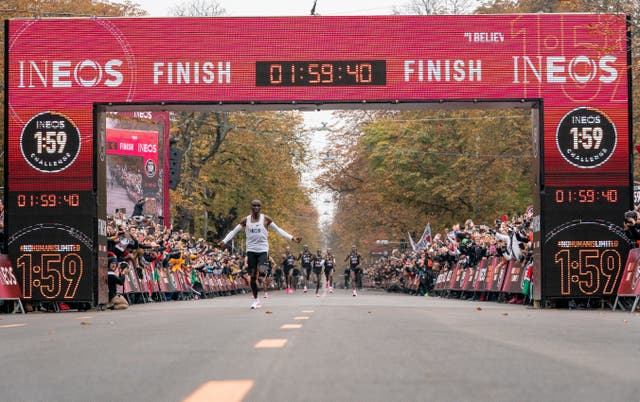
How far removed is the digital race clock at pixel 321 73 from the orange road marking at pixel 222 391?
1720 cm

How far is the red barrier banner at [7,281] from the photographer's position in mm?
22267

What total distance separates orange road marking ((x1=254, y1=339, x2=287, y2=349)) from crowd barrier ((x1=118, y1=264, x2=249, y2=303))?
18848 millimetres

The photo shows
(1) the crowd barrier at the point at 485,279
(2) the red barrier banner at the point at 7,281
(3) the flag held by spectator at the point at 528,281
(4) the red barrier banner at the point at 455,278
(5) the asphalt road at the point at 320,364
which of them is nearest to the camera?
(5) the asphalt road at the point at 320,364

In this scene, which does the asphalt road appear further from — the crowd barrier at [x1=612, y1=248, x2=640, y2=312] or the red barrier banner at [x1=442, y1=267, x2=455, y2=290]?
the red barrier banner at [x1=442, y1=267, x2=455, y2=290]

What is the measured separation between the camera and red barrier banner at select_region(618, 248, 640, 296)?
70.8 feet

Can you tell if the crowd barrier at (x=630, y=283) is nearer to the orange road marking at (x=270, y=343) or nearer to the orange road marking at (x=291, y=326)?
the orange road marking at (x=291, y=326)

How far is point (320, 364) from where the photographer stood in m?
7.96

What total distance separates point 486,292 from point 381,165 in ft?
89.2

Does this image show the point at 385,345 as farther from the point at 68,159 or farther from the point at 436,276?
the point at 436,276

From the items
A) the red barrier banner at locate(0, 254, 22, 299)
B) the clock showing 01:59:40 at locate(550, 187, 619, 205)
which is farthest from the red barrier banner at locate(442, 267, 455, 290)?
the red barrier banner at locate(0, 254, 22, 299)

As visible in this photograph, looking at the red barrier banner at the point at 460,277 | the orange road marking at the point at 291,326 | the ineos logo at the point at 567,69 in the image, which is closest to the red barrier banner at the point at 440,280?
the red barrier banner at the point at 460,277

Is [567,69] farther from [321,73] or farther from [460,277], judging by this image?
[460,277]

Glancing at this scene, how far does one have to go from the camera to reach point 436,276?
4944 centimetres

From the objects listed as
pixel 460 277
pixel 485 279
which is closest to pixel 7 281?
pixel 485 279
